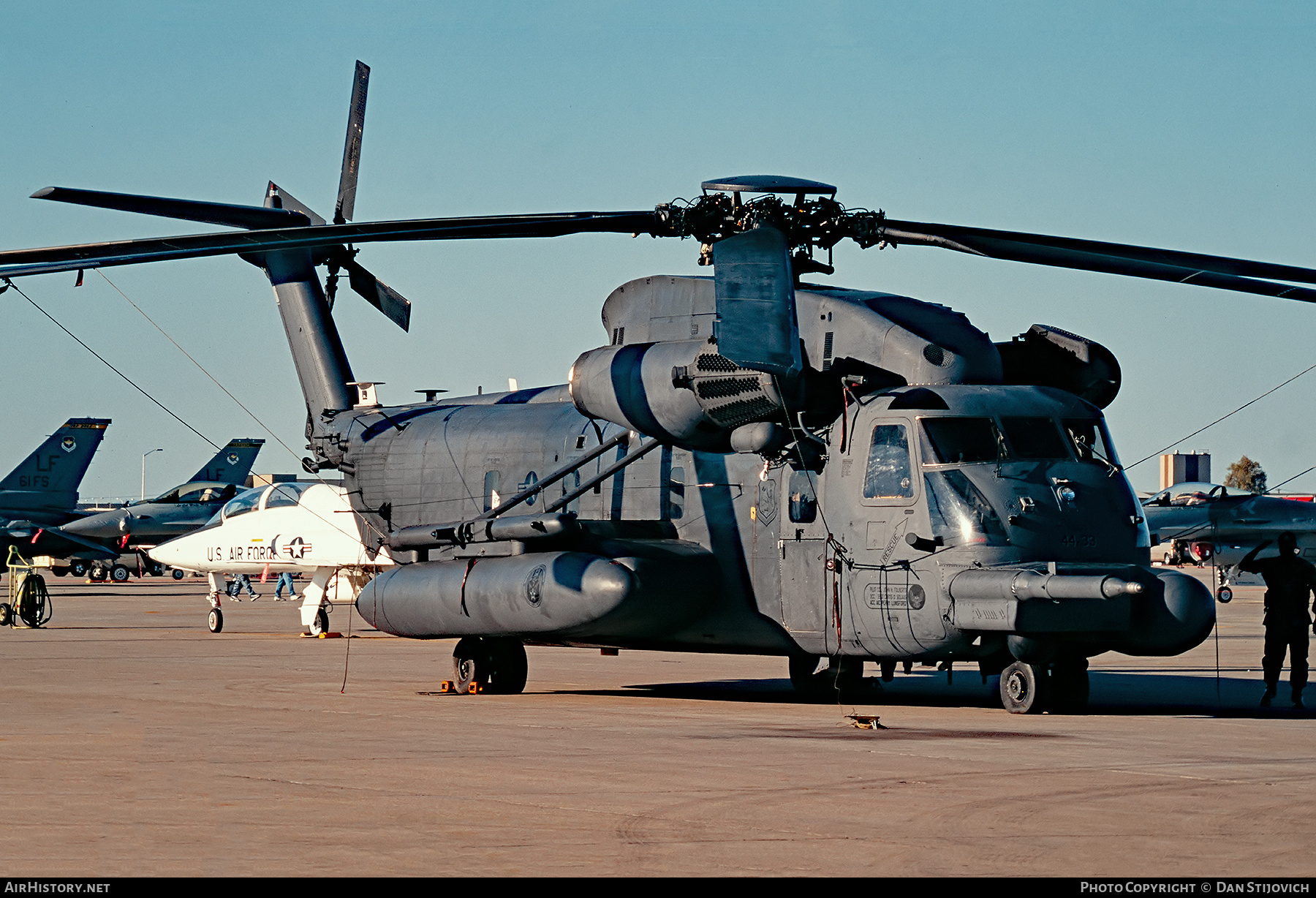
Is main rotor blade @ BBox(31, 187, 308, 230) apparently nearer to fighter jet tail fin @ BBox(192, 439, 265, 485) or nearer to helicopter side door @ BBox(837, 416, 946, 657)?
helicopter side door @ BBox(837, 416, 946, 657)

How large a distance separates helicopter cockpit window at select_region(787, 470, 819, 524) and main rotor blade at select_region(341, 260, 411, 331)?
7.17 metres

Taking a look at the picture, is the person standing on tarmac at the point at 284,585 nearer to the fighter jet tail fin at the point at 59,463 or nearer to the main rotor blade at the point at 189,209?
the fighter jet tail fin at the point at 59,463

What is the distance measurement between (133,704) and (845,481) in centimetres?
760

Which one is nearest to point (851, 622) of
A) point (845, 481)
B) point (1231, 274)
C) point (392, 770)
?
point (845, 481)

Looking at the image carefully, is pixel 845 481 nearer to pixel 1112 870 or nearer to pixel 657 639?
pixel 657 639

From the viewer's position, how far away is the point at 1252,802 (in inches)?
383

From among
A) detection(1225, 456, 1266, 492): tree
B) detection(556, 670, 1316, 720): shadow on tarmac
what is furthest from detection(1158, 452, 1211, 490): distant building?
detection(556, 670, 1316, 720): shadow on tarmac

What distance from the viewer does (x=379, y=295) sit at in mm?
21938

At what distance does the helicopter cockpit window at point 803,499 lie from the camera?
54.1ft

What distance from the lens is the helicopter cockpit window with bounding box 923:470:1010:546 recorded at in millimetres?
15055

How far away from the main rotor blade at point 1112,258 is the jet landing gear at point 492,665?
691cm

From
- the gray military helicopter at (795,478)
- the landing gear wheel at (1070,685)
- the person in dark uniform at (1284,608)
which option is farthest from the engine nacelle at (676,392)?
the person in dark uniform at (1284,608)

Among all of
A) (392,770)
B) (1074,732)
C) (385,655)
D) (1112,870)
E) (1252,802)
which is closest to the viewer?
(1112,870)
